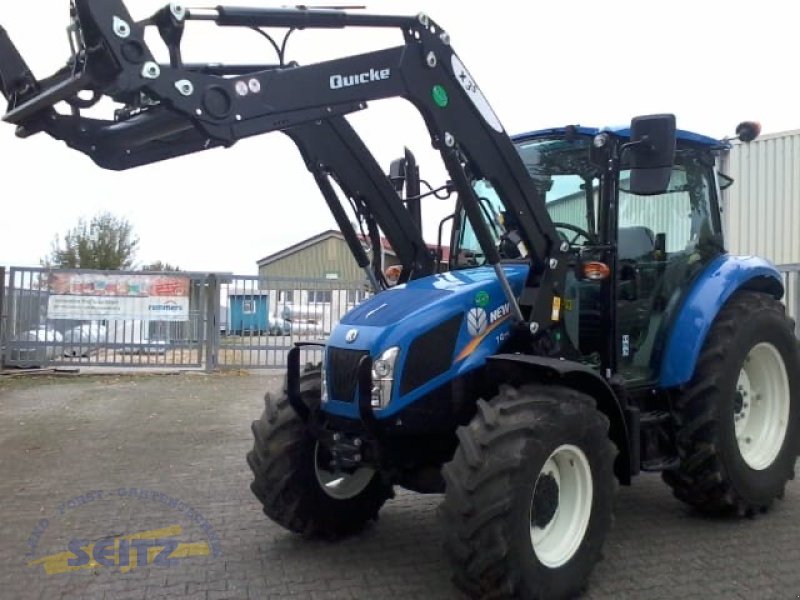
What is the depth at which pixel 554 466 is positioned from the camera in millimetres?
3750

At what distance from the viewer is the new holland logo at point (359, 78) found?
3.65m

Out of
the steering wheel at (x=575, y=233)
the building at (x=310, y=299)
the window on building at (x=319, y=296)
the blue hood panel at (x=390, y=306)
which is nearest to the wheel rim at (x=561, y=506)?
the blue hood panel at (x=390, y=306)

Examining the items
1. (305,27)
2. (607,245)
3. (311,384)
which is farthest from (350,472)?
(305,27)

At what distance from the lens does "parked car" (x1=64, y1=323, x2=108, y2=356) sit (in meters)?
12.5

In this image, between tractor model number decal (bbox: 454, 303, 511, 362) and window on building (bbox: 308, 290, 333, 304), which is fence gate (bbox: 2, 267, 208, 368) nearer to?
window on building (bbox: 308, 290, 333, 304)

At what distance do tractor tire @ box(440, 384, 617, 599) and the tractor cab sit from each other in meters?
0.87

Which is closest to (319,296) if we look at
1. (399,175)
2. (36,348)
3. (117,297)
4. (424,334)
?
(117,297)

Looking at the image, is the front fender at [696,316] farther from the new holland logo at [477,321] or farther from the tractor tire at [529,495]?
the new holland logo at [477,321]

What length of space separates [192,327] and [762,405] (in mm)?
9762

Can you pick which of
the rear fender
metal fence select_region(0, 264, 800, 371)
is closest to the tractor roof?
the rear fender

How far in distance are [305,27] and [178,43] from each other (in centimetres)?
63

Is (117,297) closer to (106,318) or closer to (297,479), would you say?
(106,318)

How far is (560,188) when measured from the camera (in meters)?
4.82

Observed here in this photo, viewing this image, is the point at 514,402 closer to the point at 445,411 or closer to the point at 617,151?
the point at 445,411
